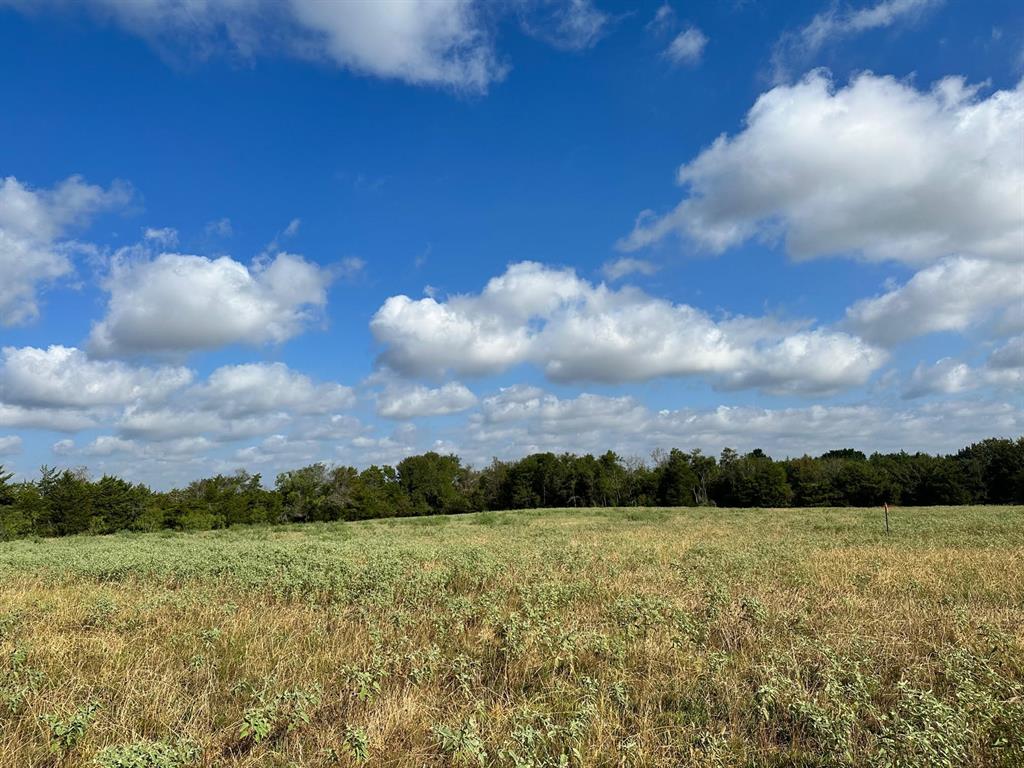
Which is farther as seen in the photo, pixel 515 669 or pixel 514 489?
pixel 514 489

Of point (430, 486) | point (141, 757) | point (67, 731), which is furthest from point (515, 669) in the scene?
point (430, 486)

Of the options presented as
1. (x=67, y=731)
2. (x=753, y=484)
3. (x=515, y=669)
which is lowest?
(x=515, y=669)

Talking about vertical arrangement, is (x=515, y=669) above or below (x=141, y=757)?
below

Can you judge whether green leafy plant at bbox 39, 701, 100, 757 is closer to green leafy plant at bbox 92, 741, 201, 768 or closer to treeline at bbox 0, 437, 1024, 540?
green leafy plant at bbox 92, 741, 201, 768

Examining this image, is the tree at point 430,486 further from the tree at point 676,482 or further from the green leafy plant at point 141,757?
the green leafy plant at point 141,757

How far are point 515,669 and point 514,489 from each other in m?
91.4

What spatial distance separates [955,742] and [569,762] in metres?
3.36

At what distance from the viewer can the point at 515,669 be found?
7.43 meters

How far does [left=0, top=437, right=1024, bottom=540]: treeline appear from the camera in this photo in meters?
52.0

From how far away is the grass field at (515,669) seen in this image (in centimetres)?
522

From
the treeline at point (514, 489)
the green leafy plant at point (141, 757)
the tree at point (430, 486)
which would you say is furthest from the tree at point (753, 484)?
the green leafy plant at point (141, 757)

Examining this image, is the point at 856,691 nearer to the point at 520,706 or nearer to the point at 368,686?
the point at 520,706

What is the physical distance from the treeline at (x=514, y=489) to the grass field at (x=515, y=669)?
4716 cm

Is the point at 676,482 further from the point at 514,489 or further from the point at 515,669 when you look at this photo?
the point at 515,669
